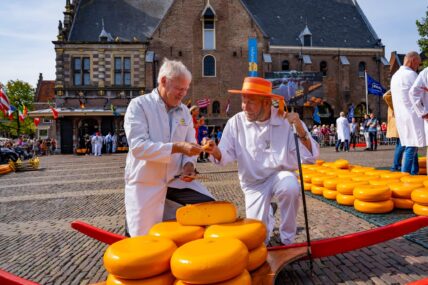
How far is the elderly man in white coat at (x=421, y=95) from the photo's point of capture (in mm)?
5789

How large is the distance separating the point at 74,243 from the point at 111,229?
632 millimetres

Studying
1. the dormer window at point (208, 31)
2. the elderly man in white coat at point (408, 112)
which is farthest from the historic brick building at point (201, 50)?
the elderly man in white coat at point (408, 112)

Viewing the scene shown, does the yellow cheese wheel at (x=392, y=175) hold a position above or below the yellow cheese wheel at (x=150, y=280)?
above

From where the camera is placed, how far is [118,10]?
35.6 m

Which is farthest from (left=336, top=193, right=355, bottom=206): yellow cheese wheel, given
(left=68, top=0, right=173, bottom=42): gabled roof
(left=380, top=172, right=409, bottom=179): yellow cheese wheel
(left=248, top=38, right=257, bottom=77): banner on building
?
(left=68, top=0, right=173, bottom=42): gabled roof

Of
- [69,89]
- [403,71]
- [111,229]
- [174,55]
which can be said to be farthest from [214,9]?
[111,229]

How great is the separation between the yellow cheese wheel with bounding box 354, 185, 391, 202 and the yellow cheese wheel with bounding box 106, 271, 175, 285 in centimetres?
343

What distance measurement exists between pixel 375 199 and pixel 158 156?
3.18 meters

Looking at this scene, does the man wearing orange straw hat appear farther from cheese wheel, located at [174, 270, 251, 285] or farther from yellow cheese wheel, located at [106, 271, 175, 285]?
yellow cheese wheel, located at [106, 271, 175, 285]

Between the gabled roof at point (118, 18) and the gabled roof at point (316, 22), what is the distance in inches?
396

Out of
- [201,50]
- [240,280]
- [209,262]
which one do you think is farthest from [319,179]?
[201,50]

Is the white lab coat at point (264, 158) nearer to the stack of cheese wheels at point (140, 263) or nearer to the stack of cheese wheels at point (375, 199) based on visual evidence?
the stack of cheese wheels at point (140, 263)

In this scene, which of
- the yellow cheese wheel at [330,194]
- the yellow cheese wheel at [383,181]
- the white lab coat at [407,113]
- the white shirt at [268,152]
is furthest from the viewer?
the white lab coat at [407,113]

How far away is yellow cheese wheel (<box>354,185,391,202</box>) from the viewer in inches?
185
